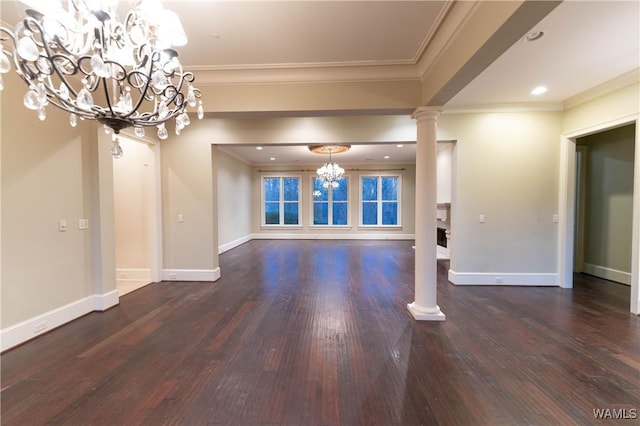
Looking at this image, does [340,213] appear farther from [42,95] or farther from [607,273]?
[42,95]

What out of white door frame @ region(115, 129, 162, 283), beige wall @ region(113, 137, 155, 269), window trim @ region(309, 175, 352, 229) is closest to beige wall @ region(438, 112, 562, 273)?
white door frame @ region(115, 129, 162, 283)

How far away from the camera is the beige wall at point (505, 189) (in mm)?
4148

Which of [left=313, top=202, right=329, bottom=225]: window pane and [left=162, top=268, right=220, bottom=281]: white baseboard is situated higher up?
[left=313, top=202, right=329, bottom=225]: window pane

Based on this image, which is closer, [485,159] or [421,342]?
[421,342]

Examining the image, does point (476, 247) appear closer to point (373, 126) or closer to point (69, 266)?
point (373, 126)

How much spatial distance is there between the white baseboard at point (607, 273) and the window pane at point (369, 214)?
559 centimetres

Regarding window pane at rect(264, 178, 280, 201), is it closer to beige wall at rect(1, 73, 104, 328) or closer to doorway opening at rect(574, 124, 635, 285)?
beige wall at rect(1, 73, 104, 328)

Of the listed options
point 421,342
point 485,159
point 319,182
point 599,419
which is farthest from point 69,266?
point 319,182

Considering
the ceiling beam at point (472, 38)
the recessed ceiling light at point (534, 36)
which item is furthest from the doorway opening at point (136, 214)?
the recessed ceiling light at point (534, 36)

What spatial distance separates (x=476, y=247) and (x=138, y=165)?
19.5ft

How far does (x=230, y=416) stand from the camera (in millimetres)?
1704

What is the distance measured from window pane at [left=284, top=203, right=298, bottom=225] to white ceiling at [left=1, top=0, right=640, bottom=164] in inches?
268

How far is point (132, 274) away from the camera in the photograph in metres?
4.68

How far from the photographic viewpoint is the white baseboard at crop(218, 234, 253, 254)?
705 centimetres
